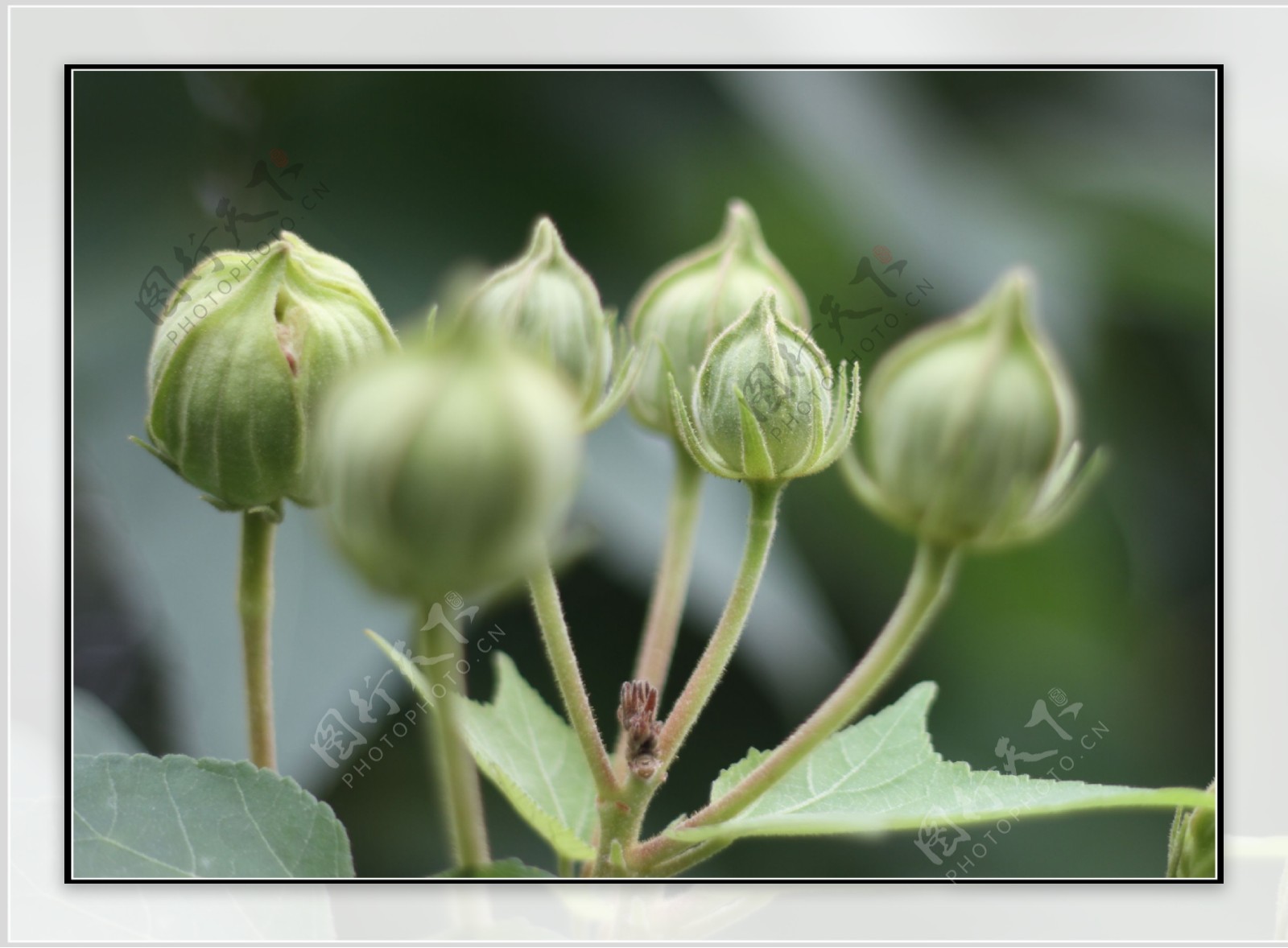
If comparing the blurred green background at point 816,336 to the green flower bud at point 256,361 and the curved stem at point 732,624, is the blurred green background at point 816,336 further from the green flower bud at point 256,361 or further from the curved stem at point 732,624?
the green flower bud at point 256,361

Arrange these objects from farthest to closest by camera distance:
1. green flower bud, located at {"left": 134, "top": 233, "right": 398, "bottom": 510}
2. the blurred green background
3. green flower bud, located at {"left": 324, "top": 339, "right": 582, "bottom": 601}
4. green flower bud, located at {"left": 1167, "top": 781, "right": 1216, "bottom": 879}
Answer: the blurred green background, green flower bud, located at {"left": 1167, "top": 781, "right": 1216, "bottom": 879}, green flower bud, located at {"left": 134, "top": 233, "right": 398, "bottom": 510}, green flower bud, located at {"left": 324, "top": 339, "right": 582, "bottom": 601}

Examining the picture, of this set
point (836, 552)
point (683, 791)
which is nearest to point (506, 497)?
point (683, 791)

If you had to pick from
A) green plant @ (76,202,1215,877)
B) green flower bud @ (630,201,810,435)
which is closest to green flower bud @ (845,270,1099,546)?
green plant @ (76,202,1215,877)

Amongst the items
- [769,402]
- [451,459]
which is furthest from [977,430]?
[451,459]

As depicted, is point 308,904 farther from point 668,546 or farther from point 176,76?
point 176,76

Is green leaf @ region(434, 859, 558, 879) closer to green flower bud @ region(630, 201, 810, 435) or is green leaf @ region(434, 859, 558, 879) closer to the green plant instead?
the green plant

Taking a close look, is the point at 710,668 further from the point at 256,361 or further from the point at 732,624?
the point at 256,361

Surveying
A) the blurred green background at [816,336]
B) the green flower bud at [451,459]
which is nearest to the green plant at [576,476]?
the green flower bud at [451,459]
